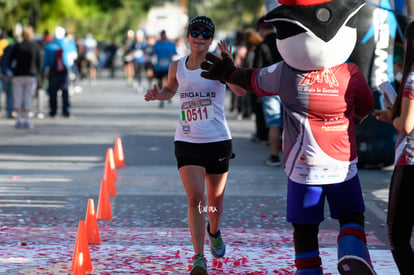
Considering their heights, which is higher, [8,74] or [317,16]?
[317,16]

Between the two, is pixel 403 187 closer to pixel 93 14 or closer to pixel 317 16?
pixel 317 16

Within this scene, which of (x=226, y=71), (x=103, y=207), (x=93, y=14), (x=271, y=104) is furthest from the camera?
(x=93, y=14)

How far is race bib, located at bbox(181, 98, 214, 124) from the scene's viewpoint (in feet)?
23.2

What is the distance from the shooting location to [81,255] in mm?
6621

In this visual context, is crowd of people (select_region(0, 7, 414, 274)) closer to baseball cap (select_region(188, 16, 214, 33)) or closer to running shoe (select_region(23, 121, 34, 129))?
baseball cap (select_region(188, 16, 214, 33))

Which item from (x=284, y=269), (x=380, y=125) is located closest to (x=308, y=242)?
(x=284, y=269)

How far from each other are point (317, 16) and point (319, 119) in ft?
2.03

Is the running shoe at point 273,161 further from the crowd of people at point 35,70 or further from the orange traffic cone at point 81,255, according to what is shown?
the crowd of people at point 35,70

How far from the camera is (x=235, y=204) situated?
10422 millimetres

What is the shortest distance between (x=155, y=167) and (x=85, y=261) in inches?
265

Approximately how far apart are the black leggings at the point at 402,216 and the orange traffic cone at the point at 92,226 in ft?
9.93

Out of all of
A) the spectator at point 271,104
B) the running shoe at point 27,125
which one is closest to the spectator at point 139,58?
the running shoe at point 27,125

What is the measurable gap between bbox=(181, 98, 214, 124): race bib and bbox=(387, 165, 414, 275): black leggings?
180 centimetres

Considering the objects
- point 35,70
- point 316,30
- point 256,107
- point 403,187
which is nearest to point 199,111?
point 316,30
